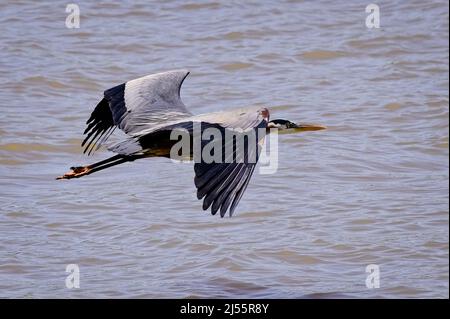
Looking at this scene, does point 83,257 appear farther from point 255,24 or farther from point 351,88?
point 255,24

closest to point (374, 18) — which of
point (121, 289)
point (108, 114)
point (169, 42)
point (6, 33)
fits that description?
point (169, 42)

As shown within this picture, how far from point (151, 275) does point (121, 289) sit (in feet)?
1.10

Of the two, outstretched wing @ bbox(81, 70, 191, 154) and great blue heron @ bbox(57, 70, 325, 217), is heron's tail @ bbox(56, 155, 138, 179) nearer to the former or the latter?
great blue heron @ bbox(57, 70, 325, 217)

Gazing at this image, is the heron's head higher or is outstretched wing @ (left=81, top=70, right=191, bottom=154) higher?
outstretched wing @ (left=81, top=70, right=191, bottom=154)

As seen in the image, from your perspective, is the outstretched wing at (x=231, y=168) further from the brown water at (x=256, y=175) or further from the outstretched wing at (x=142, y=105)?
the brown water at (x=256, y=175)

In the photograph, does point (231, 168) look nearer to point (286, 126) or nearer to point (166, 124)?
point (166, 124)

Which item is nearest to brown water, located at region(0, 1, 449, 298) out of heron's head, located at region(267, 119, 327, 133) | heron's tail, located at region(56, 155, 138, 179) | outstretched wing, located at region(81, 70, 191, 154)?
heron's tail, located at region(56, 155, 138, 179)

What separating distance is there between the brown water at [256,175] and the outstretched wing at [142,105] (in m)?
0.97

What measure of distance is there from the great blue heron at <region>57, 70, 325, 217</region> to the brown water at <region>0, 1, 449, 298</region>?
0.82 metres

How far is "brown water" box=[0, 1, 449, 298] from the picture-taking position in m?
7.63

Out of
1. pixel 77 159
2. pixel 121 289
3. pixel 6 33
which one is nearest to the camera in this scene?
pixel 121 289

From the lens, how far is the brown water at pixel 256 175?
7629 millimetres

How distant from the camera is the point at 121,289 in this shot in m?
7.25

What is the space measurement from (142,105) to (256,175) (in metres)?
2.29
